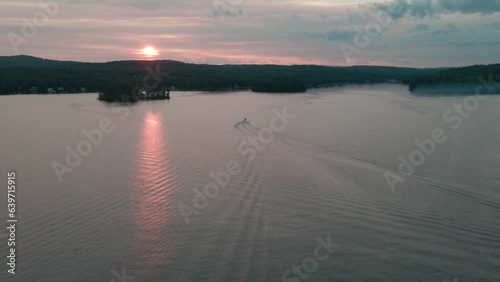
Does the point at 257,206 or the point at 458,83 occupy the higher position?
the point at 458,83

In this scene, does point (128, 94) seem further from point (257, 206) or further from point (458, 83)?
point (458, 83)

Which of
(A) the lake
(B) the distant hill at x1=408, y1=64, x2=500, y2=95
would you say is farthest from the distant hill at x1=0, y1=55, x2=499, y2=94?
(A) the lake

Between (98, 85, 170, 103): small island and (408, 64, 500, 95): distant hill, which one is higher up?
(408, 64, 500, 95): distant hill

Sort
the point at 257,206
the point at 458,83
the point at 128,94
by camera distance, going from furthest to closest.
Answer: the point at 458,83
the point at 128,94
the point at 257,206

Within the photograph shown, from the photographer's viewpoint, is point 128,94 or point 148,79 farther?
point 148,79

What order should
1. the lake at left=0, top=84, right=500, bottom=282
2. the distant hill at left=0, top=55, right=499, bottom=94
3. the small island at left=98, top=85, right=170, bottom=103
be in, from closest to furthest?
1. the lake at left=0, top=84, right=500, bottom=282
2. the small island at left=98, top=85, right=170, bottom=103
3. the distant hill at left=0, top=55, right=499, bottom=94

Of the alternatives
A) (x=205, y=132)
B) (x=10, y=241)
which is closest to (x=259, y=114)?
(x=205, y=132)

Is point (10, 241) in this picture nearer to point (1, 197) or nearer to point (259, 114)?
point (1, 197)

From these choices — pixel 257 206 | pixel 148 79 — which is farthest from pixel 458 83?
pixel 257 206

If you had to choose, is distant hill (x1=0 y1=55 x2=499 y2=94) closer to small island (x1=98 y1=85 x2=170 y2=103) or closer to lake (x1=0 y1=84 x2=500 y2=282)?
small island (x1=98 y1=85 x2=170 y2=103)
